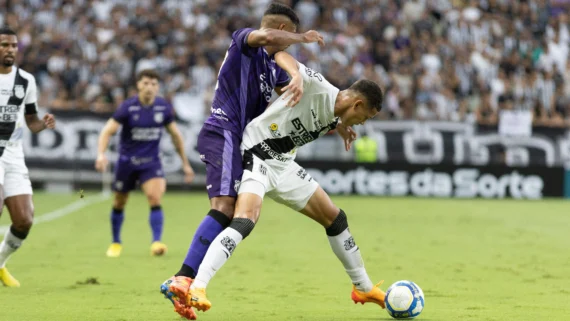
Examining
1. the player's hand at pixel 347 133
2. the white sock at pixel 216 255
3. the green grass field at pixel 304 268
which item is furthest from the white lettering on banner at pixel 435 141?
the white sock at pixel 216 255

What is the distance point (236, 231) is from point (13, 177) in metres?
3.41

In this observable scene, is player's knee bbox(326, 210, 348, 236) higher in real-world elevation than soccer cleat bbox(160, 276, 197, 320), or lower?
higher

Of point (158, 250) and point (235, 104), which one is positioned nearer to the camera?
point (235, 104)

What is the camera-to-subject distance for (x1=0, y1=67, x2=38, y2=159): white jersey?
378 inches

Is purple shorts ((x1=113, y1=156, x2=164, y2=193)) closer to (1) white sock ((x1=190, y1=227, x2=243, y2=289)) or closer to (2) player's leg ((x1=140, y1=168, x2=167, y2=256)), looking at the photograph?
(2) player's leg ((x1=140, y1=168, x2=167, y2=256))

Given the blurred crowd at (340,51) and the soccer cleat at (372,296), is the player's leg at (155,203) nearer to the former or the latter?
the soccer cleat at (372,296)

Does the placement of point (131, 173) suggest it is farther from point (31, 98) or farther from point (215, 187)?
point (215, 187)

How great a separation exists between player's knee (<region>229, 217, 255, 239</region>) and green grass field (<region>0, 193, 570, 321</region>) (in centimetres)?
80

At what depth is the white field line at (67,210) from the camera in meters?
18.8

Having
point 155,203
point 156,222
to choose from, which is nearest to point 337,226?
point 156,222

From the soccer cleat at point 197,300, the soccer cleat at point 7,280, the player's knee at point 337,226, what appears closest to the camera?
the soccer cleat at point 197,300

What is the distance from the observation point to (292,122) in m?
7.98

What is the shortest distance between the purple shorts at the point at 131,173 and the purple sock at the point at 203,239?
20.2 ft

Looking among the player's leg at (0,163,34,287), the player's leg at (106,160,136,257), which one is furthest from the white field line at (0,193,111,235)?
the player's leg at (0,163,34,287)
